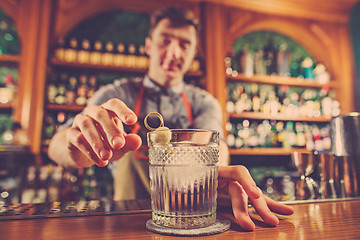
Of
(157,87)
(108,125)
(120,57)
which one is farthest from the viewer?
(120,57)

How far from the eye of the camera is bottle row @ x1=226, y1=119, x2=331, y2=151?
3115mm

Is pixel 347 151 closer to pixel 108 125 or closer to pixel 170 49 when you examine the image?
pixel 108 125

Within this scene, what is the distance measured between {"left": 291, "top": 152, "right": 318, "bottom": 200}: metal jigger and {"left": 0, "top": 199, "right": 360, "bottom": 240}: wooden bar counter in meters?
0.28

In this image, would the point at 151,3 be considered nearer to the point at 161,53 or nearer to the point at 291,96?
the point at 161,53

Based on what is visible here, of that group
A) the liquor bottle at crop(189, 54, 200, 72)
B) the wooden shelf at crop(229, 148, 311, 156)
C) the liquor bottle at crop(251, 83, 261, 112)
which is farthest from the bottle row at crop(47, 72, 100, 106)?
the liquor bottle at crop(251, 83, 261, 112)

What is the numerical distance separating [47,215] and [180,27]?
1.26 metres

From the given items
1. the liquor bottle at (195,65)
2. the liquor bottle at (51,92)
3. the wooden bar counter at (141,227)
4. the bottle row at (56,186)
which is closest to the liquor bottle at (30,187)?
the bottle row at (56,186)

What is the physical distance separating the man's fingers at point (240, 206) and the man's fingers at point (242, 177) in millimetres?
17

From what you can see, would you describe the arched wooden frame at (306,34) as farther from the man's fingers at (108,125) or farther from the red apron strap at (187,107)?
the man's fingers at (108,125)

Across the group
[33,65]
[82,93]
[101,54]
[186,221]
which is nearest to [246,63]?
[101,54]

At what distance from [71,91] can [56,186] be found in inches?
36.1

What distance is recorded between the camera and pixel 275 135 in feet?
10.6

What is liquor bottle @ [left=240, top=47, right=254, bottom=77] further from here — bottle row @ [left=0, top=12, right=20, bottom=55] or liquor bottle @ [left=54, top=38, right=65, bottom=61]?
bottle row @ [left=0, top=12, right=20, bottom=55]

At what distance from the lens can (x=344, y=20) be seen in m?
3.50
